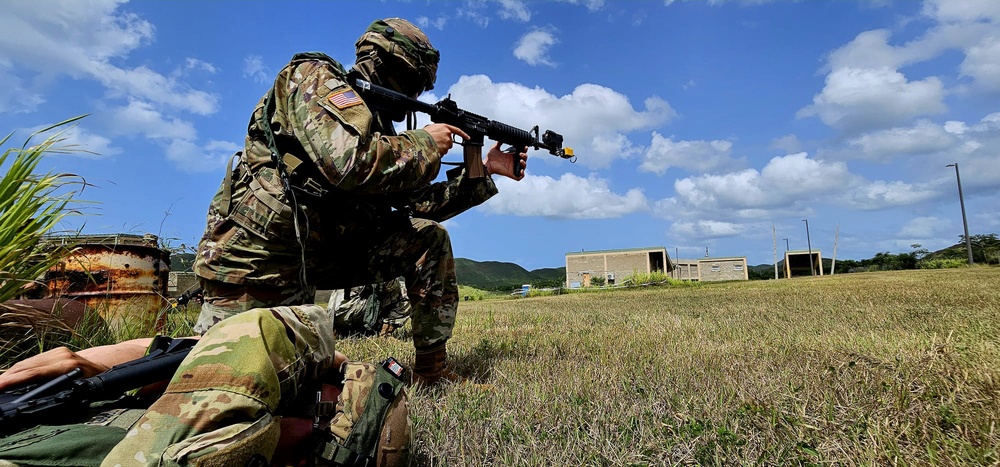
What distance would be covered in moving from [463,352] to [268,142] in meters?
2.05

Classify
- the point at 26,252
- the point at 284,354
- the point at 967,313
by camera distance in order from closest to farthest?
the point at 284,354 → the point at 26,252 → the point at 967,313

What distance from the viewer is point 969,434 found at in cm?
174

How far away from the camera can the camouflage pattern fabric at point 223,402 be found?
1.07 m

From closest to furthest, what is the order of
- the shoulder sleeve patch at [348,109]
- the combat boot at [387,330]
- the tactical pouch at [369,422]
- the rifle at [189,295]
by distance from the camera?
the tactical pouch at [369,422] → the shoulder sleeve patch at [348,109] → the rifle at [189,295] → the combat boot at [387,330]

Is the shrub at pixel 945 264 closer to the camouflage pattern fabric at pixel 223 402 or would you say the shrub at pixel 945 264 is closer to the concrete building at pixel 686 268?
the concrete building at pixel 686 268

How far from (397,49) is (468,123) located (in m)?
Answer: 0.75

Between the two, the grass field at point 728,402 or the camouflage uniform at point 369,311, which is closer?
the grass field at point 728,402

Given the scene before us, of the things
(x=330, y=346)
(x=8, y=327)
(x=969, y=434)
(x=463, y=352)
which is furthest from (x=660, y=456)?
(x=8, y=327)

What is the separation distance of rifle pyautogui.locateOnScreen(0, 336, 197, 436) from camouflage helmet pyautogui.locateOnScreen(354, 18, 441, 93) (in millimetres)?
2118

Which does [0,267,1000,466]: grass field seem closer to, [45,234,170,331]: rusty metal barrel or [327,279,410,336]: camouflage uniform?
[45,234,170,331]: rusty metal barrel

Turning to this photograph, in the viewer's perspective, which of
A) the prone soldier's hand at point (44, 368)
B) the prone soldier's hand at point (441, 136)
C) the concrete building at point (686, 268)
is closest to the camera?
the prone soldier's hand at point (44, 368)

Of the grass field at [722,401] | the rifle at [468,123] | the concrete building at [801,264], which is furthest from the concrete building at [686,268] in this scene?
the rifle at [468,123]

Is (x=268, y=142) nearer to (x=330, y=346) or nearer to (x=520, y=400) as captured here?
(x=330, y=346)

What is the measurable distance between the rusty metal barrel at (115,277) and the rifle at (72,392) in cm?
256
